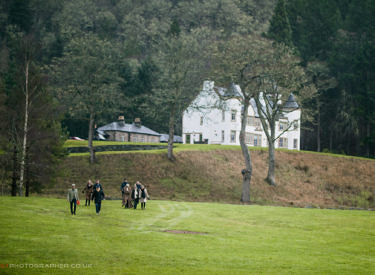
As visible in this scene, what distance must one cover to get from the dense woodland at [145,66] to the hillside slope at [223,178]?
5.29m

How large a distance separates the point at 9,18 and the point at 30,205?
106m

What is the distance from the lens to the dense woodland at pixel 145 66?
43.8 metres

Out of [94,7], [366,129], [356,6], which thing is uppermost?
[94,7]

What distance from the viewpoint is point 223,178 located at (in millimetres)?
58156

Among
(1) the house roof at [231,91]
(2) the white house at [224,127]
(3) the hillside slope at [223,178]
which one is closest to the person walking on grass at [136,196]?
(3) the hillside slope at [223,178]

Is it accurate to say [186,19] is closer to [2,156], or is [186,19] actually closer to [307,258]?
[2,156]

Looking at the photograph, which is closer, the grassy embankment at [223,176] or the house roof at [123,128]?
the grassy embankment at [223,176]

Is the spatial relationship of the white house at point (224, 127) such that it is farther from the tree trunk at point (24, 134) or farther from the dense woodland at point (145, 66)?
the tree trunk at point (24, 134)

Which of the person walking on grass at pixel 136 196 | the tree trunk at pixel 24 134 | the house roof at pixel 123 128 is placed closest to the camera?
the person walking on grass at pixel 136 196

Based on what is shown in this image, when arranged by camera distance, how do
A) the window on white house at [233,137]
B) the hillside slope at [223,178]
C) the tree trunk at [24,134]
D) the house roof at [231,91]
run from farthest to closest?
1. the window on white house at [233,137]
2. the hillside slope at [223,178]
3. the house roof at [231,91]
4. the tree trunk at [24,134]

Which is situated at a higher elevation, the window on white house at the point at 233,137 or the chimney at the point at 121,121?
the chimney at the point at 121,121

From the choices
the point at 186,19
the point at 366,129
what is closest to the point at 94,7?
the point at 186,19

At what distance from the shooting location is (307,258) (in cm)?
1848

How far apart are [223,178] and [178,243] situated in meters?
37.9
